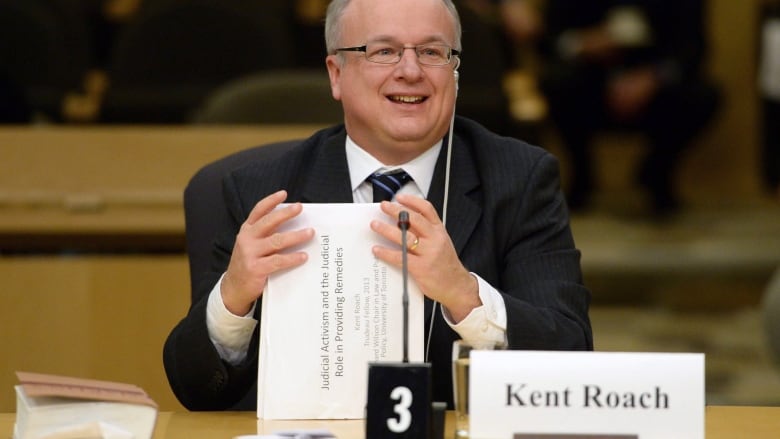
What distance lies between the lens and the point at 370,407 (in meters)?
1.90

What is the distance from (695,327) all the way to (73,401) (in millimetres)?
4637

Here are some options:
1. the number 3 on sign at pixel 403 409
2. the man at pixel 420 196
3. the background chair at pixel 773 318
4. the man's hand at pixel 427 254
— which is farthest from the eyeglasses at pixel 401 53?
the background chair at pixel 773 318

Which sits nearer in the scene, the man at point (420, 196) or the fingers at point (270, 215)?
the fingers at point (270, 215)

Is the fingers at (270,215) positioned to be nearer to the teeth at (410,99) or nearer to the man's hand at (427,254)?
the man's hand at (427,254)

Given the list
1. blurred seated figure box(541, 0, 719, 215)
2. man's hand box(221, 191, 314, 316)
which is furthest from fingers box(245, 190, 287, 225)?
blurred seated figure box(541, 0, 719, 215)

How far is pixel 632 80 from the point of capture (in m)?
7.58

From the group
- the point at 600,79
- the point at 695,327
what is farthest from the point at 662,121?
the point at 695,327

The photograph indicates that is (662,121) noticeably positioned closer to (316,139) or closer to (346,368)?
(316,139)

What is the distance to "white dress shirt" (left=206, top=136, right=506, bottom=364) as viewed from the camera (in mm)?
2260

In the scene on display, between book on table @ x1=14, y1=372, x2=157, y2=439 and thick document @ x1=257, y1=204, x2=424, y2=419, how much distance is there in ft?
0.85

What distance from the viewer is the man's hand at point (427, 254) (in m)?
2.13

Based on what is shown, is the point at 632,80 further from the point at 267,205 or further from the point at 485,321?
the point at 267,205

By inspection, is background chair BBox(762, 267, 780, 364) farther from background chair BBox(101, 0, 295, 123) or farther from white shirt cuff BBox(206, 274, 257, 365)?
background chair BBox(101, 0, 295, 123)

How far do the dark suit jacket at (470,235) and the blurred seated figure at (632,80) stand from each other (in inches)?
198
